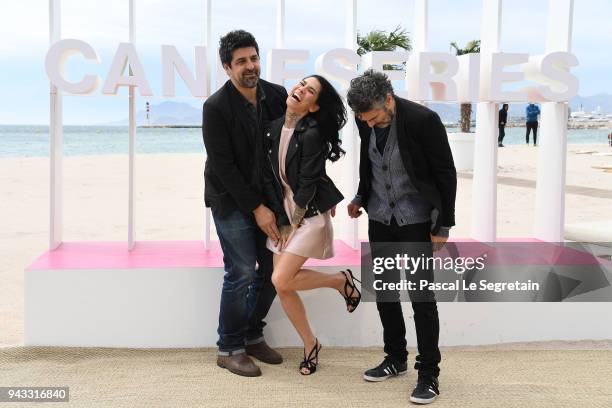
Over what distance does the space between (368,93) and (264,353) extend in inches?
68.0

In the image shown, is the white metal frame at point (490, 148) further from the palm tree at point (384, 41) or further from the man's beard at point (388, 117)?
the palm tree at point (384, 41)

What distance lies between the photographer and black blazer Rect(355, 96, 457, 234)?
315 centimetres

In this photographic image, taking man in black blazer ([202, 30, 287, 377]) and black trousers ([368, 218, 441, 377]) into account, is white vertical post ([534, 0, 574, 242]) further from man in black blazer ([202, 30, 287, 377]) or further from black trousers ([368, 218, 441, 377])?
man in black blazer ([202, 30, 287, 377])

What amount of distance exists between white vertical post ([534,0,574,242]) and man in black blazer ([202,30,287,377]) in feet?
7.04

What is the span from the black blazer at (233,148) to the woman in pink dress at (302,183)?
94mm

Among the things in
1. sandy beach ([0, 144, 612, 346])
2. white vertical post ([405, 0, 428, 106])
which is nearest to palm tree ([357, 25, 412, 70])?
sandy beach ([0, 144, 612, 346])

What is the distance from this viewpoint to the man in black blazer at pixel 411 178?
3141mm

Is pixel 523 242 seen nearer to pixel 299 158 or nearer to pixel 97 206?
pixel 299 158

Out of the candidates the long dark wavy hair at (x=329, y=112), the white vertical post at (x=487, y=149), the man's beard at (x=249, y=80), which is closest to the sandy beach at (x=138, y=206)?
the white vertical post at (x=487, y=149)

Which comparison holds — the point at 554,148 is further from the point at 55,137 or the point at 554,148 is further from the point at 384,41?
the point at 384,41

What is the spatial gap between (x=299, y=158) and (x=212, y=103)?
56 cm

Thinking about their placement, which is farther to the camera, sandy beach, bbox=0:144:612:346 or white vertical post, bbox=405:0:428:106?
sandy beach, bbox=0:144:612:346

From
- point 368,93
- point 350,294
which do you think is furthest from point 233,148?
point 350,294

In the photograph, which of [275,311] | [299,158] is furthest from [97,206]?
[299,158]
